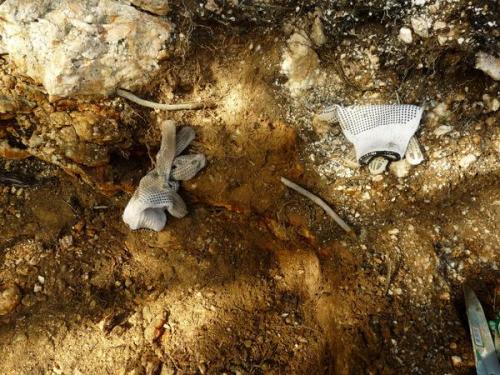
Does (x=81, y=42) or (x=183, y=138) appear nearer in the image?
(x=81, y=42)

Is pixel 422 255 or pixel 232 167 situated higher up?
pixel 232 167

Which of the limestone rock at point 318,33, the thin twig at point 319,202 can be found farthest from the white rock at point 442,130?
the limestone rock at point 318,33

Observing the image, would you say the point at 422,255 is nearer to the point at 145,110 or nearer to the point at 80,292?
the point at 145,110

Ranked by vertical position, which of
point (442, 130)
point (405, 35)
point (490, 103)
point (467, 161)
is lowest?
point (467, 161)

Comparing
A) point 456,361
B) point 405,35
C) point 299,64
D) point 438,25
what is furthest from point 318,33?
point 456,361

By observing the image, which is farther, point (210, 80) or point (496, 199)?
point (210, 80)

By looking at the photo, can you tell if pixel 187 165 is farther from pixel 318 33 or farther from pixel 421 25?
pixel 421 25

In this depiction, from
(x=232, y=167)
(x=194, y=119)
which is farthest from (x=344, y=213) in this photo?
(x=194, y=119)

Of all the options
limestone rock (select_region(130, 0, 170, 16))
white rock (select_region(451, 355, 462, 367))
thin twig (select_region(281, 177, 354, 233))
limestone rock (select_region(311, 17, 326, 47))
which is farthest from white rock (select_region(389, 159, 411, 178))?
limestone rock (select_region(130, 0, 170, 16))
